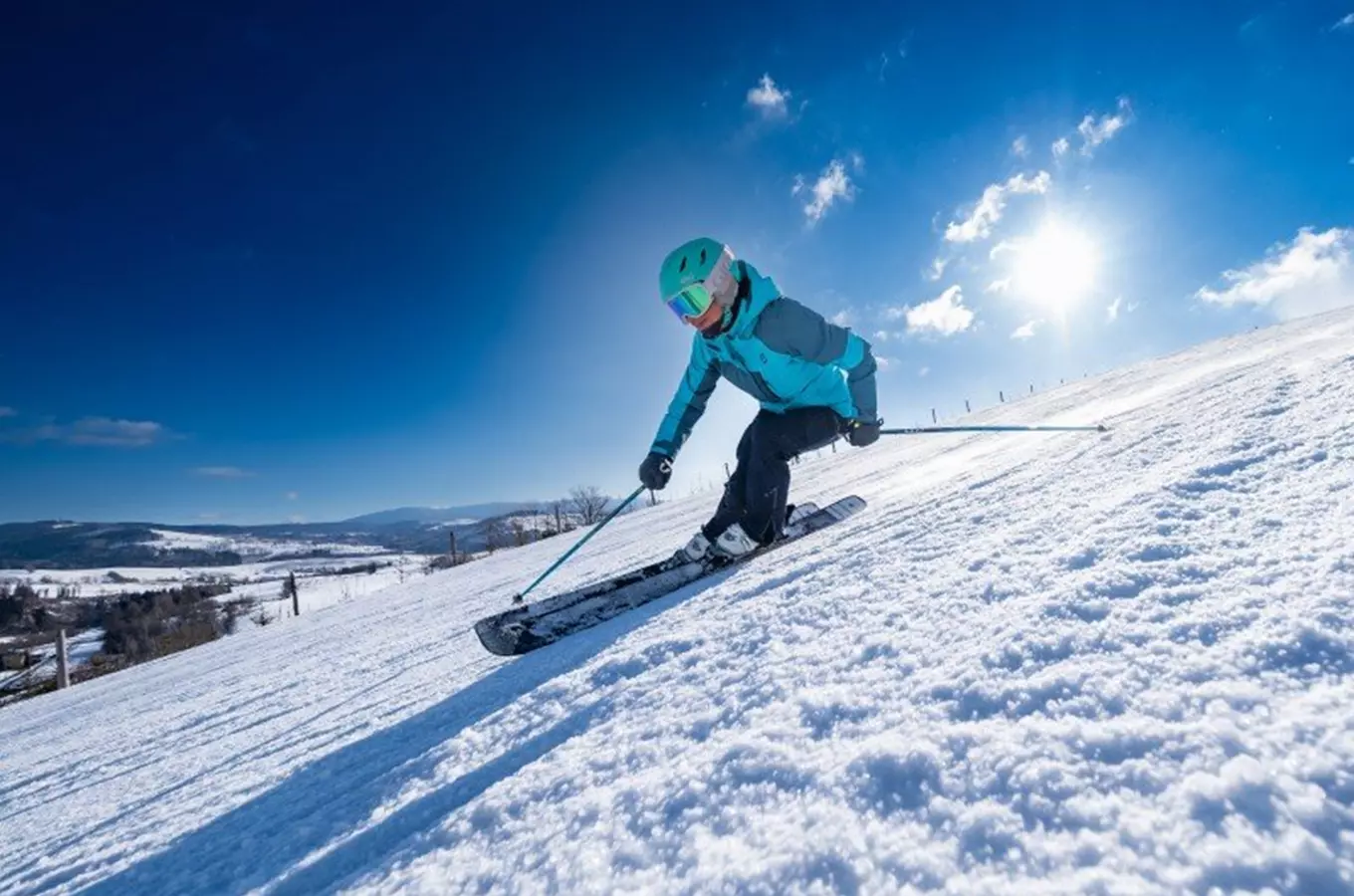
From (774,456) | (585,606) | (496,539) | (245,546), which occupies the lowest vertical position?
(585,606)

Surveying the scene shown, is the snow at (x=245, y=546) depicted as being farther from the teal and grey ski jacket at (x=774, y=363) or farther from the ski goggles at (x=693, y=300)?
the ski goggles at (x=693, y=300)

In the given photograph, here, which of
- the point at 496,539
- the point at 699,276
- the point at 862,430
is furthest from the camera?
the point at 496,539

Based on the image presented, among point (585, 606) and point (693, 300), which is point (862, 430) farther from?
point (585, 606)

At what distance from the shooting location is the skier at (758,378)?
11.5ft

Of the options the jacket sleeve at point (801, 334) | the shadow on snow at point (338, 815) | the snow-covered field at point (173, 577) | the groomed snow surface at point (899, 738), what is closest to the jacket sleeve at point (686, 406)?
the jacket sleeve at point (801, 334)

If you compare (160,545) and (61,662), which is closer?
(61,662)

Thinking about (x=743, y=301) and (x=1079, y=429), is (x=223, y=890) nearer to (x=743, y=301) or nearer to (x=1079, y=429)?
(x=743, y=301)

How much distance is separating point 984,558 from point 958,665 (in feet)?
2.50

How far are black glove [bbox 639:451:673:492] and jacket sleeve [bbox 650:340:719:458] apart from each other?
2.0 inches

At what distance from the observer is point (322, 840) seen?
140 centimetres

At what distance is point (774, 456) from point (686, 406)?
0.85m

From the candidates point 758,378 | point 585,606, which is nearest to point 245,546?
point 585,606

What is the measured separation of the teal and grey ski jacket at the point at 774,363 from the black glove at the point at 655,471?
0.20 ft

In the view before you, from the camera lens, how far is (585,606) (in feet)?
10.3
